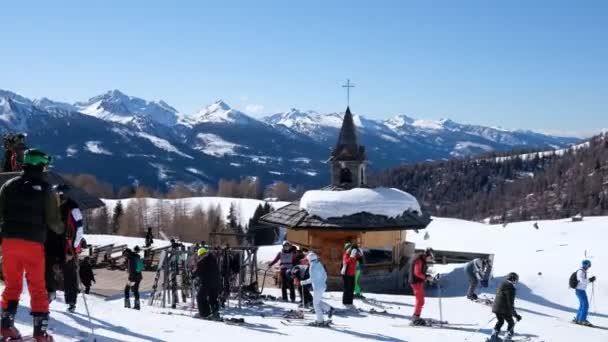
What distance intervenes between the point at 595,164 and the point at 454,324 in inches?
7862

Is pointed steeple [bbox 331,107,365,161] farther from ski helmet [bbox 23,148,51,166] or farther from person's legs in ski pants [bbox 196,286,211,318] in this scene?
ski helmet [bbox 23,148,51,166]

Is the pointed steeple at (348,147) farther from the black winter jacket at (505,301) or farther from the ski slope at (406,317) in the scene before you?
the black winter jacket at (505,301)

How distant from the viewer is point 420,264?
1525 cm

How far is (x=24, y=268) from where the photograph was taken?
782 cm

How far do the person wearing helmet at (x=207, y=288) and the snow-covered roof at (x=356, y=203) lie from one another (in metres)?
11.0

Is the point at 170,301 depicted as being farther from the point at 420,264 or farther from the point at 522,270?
the point at 522,270

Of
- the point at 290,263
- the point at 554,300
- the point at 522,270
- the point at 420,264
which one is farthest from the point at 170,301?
the point at 522,270

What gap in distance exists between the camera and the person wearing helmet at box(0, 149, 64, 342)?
24.9 ft

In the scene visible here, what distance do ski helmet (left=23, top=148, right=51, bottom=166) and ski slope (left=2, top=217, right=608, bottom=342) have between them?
10.2ft

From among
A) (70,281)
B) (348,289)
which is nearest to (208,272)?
(70,281)

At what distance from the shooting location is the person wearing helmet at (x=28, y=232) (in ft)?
24.9

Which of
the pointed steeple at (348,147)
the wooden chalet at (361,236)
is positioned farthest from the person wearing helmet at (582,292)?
the pointed steeple at (348,147)

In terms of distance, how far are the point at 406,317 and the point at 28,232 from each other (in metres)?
10.9

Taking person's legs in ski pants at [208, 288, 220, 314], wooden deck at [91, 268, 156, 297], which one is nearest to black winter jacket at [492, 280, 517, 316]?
person's legs in ski pants at [208, 288, 220, 314]
